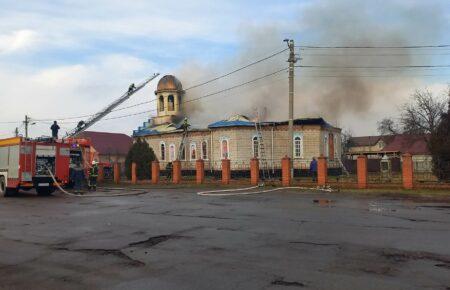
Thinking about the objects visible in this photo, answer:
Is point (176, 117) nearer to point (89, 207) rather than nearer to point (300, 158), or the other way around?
point (300, 158)

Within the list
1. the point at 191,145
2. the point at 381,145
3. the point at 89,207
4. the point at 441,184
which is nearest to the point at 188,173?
the point at 191,145

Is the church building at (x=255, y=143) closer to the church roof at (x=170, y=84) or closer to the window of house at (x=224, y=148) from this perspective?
the window of house at (x=224, y=148)

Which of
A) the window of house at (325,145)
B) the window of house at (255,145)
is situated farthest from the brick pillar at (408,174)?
the window of house at (255,145)

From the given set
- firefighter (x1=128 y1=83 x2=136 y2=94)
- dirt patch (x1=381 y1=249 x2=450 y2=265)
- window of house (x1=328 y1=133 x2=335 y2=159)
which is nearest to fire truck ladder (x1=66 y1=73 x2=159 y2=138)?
firefighter (x1=128 y1=83 x2=136 y2=94)

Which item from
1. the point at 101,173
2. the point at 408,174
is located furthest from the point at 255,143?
the point at 408,174

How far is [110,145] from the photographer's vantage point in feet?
272

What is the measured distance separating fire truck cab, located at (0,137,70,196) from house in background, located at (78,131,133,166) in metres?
55.3

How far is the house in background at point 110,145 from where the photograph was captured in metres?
79.7

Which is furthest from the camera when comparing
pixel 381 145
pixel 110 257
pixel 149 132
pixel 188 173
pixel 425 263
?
pixel 381 145

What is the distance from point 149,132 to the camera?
5288 centimetres

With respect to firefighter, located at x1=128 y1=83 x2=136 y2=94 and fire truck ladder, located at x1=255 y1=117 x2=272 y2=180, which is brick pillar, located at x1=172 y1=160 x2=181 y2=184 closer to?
fire truck ladder, located at x1=255 y1=117 x2=272 y2=180

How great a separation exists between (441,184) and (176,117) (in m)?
39.4

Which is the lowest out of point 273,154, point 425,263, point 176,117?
point 425,263

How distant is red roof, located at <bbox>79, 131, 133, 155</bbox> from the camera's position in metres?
80.7
